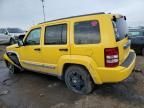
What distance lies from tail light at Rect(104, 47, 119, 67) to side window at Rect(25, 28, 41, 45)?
2457mm

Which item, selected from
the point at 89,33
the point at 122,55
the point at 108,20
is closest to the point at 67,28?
the point at 89,33

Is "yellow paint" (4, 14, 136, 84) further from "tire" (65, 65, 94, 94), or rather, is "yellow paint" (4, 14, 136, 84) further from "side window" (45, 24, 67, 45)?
"tire" (65, 65, 94, 94)

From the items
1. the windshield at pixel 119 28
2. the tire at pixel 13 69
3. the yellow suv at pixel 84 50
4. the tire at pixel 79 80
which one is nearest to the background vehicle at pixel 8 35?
the tire at pixel 13 69

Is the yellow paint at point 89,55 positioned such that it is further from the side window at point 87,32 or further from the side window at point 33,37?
the side window at point 33,37

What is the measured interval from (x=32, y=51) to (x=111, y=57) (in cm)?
283

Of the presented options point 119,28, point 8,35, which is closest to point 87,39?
point 119,28

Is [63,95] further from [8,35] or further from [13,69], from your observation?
[8,35]

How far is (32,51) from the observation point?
666 cm

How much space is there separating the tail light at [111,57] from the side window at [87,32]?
340 millimetres

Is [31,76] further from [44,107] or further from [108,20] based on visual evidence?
[108,20]

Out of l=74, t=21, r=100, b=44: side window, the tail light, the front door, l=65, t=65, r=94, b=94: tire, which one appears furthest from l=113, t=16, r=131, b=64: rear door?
the front door

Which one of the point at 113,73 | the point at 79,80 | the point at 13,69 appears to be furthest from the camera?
the point at 13,69

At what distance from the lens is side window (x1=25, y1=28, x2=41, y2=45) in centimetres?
649

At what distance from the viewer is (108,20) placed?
481 cm
